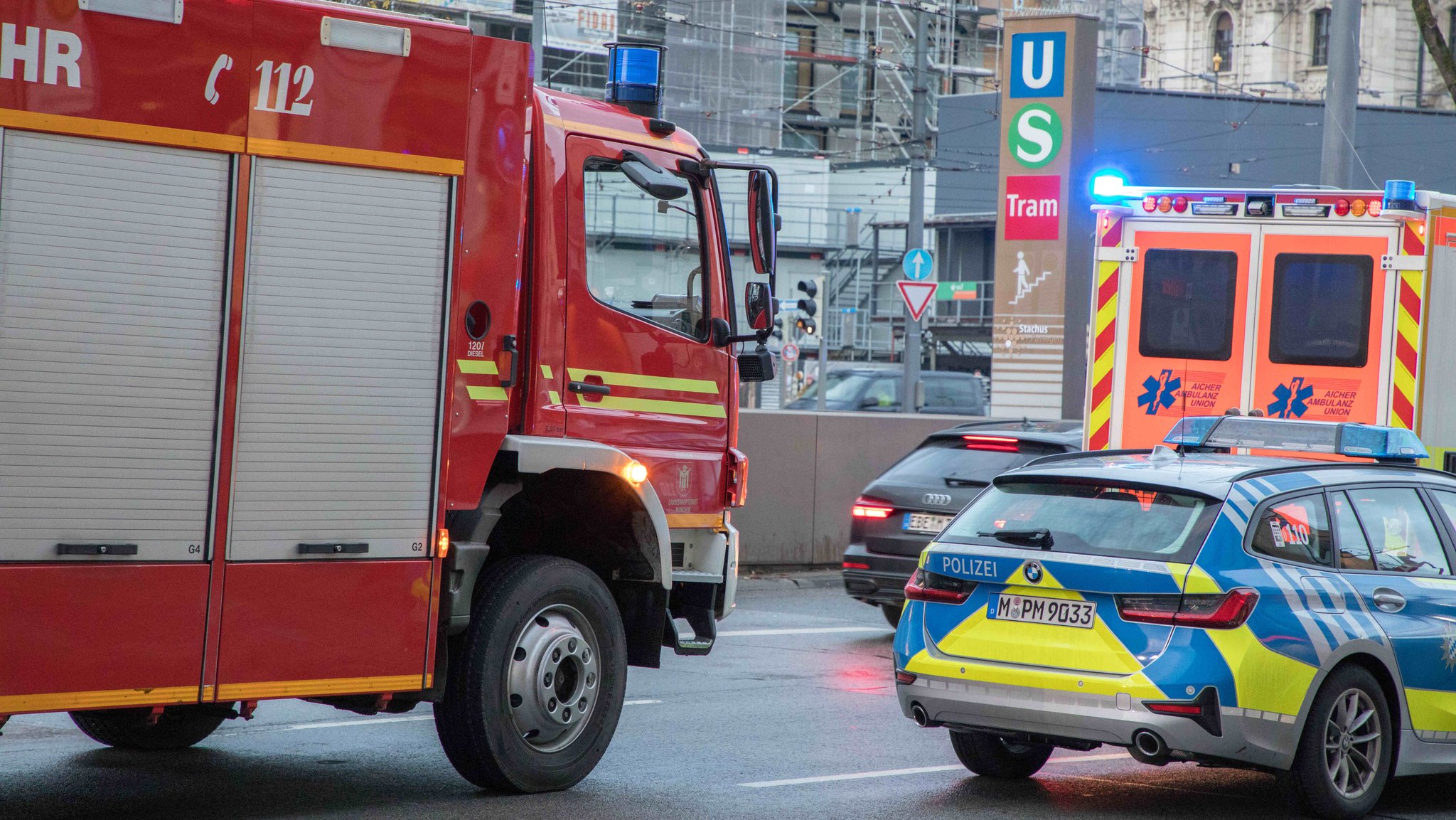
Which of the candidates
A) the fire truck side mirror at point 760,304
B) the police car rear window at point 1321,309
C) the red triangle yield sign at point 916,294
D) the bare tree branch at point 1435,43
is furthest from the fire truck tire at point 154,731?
the red triangle yield sign at point 916,294

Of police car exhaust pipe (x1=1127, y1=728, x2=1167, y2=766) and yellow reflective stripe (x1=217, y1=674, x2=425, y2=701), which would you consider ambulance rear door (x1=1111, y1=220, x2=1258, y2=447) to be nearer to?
police car exhaust pipe (x1=1127, y1=728, x2=1167, y2=766)

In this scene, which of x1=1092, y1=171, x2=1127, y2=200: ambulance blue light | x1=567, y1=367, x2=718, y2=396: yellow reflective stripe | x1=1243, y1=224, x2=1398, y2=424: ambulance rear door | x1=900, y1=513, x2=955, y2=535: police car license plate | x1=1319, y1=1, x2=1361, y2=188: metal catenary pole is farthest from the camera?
x1=1319, y1=1, x2=1361, y2=188: metal catenary pole

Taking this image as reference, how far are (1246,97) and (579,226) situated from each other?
158 feet

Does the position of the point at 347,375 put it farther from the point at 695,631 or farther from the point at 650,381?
the point at 695,631

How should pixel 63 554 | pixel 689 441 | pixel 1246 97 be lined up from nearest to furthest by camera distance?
1. pixel 63 554
2. pixel 689 441
3. pixel 1246 97

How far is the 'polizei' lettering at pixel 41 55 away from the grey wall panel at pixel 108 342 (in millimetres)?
182

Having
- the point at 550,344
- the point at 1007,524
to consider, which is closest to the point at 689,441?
the point at 550,344

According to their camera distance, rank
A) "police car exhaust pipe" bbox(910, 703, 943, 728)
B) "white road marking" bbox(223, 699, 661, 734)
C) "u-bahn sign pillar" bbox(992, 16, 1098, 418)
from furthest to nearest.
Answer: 1. "u-bahn sign pillar" bbox(992, 16, 1098, 418)
2. "white road marking" bbox(223, 699, 661, 734)
3. "police car exhaust pipe" bbox(910, 703, 943, 728)

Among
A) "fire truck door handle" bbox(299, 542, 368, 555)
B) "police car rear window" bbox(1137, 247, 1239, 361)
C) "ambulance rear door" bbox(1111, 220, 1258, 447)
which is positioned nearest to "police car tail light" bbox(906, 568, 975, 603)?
"fire truck door handle" bbox(299, 542, 368, 555)

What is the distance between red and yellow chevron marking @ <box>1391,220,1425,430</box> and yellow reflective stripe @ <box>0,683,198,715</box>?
7.25 m

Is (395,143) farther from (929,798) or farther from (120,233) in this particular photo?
(929,798)

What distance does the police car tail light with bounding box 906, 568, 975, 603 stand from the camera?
22.2ft

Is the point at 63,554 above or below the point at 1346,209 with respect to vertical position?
below

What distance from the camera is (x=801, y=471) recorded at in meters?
15.5
